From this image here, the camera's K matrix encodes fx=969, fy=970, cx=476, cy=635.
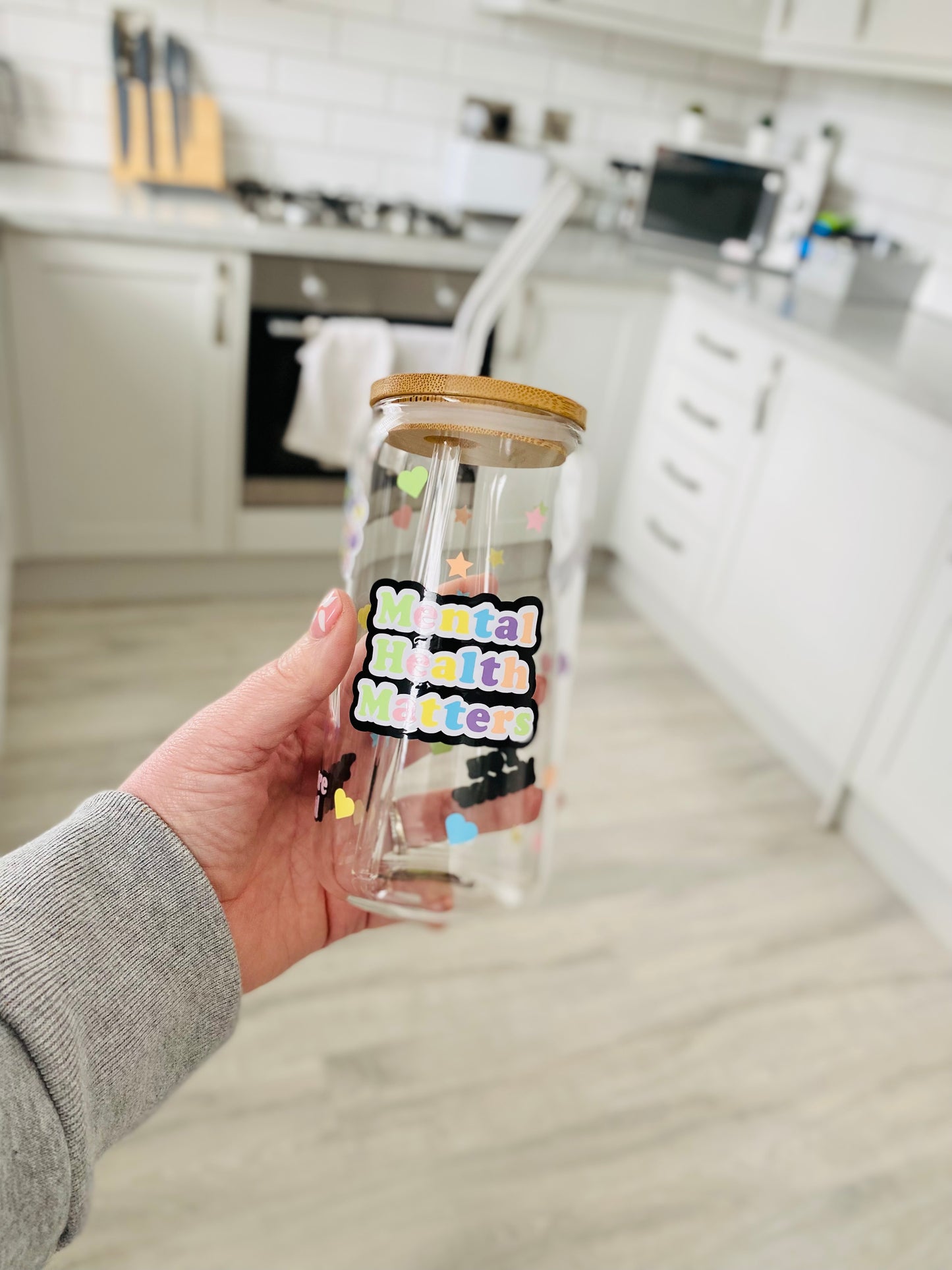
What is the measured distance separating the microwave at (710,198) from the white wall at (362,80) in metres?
0.34

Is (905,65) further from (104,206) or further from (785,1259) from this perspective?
(785,1259)

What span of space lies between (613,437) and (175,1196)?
81.2 inches

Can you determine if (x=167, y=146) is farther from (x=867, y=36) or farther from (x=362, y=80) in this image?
(x=867, y=36)

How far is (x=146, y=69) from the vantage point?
2.33m

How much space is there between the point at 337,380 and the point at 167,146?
A: 2.70ft

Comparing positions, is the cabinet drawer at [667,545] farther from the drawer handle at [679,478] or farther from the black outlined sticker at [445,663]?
the black outlined sticker at [445,663]

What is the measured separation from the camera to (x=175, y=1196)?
1.20 meters

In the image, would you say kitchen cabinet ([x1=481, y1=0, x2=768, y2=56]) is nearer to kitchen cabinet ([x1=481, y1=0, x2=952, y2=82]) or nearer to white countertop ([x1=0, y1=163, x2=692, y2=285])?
kitchen cabinet ([x1=481, y1=0, x2=952, y2=82])

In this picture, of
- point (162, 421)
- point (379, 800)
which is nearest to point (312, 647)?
point (379, 800)

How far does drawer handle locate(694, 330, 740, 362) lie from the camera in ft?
7.46

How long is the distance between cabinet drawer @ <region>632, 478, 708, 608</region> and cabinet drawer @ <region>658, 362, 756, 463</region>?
0.19 meters

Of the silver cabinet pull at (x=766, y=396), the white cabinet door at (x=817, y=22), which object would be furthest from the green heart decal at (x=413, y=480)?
the white cabinet door at (x=817, y=22)

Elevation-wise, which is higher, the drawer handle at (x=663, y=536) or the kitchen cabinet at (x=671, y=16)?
the kitchen cabinet at (x=671, y=16)

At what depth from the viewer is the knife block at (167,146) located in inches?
93.0
